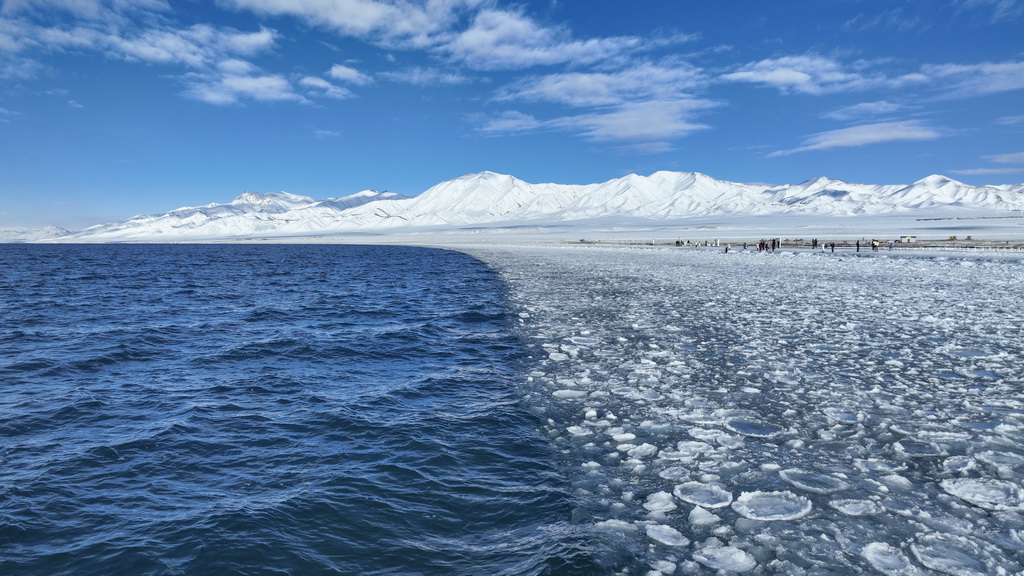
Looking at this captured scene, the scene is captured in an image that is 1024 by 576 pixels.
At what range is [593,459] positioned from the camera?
6.89 metres

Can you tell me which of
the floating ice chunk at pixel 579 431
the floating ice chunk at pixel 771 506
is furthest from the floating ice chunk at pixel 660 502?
the floating ice chunk at pixel 579 431

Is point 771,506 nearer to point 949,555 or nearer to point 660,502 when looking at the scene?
point 660,502

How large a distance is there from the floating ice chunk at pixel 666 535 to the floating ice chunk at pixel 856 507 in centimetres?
165

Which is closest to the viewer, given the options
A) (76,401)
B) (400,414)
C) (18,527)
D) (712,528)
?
(712,528)

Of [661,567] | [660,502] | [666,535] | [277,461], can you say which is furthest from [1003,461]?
[277,461]

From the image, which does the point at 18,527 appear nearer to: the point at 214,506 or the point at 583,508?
the point at 214,506

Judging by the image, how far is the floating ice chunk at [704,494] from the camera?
5.65 meters

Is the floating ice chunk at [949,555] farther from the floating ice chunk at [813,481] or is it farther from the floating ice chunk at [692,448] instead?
the floating ice chunk at [692,448]

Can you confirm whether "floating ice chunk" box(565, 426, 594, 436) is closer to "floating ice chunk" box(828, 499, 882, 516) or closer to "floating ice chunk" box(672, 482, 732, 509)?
"floating ice chunk" box(672, 482, 732, 509)

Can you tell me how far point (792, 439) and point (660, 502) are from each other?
2563 mm

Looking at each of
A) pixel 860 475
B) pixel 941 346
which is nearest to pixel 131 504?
pixel 860 475

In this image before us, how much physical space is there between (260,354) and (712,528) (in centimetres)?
1192

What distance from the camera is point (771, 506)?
18.1 feet

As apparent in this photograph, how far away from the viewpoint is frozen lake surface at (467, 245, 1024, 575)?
15.9 feet
